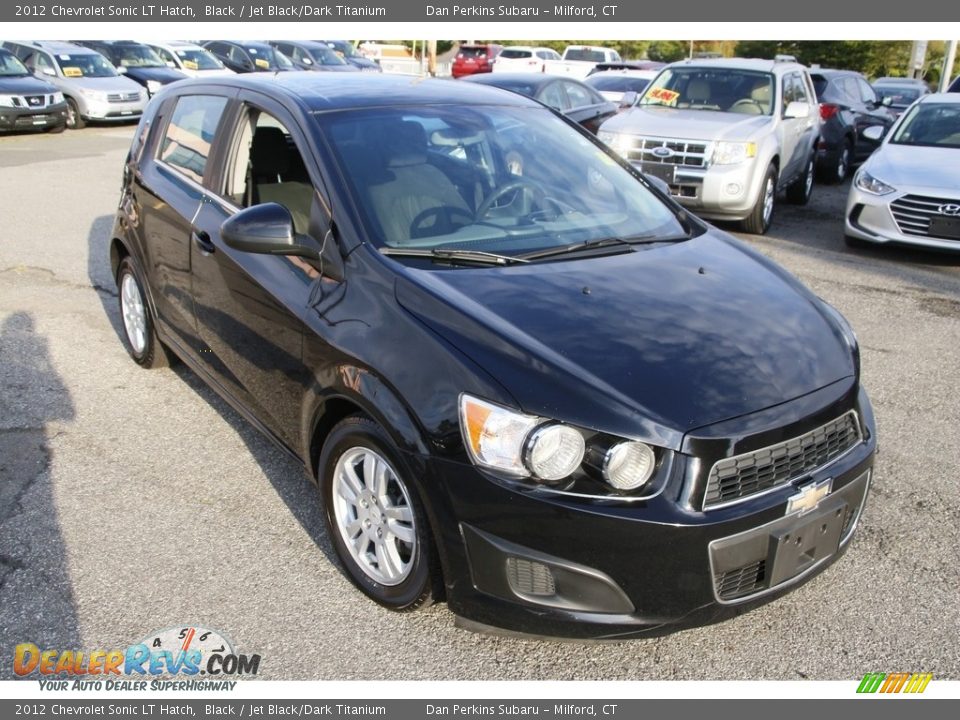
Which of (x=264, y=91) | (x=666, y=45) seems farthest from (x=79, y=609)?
(x=666, y=45)

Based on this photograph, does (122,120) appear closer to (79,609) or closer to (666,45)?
(79,609)

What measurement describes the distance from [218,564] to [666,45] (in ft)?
162

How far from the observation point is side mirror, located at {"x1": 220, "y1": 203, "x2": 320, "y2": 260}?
3.26 metres

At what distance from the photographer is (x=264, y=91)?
13.2 feet

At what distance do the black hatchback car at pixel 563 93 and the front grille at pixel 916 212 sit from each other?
4.75 metres

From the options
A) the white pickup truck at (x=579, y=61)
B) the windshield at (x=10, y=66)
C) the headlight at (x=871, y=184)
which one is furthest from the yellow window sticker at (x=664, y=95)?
the white pickup truck at (x=579, y=61)

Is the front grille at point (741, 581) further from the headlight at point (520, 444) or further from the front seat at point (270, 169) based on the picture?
the front seat at point (270, 169)

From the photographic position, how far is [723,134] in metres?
9.09

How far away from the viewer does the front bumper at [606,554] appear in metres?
2.56

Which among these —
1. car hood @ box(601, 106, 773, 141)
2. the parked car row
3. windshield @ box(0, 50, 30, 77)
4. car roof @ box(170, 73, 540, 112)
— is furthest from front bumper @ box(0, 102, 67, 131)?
car roof @ box(170, 73, 540, 112)

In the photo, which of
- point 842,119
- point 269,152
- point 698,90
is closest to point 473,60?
point 842,119

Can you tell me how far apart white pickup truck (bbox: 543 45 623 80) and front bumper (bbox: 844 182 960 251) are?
74.5 ft

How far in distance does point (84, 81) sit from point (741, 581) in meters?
19.1

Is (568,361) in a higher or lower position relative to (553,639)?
higher
